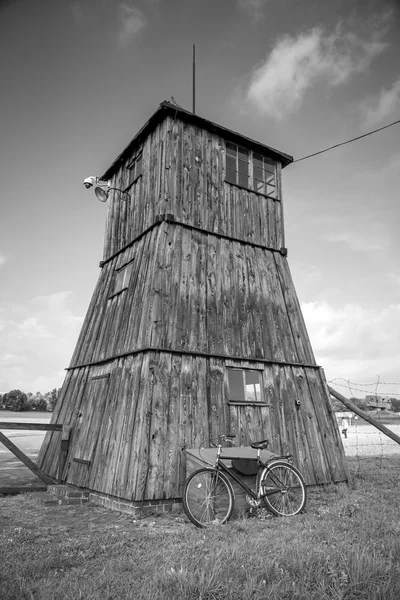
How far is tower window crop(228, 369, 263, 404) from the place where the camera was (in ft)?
32.7

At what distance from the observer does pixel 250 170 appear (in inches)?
514

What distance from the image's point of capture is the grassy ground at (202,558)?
4059 mm

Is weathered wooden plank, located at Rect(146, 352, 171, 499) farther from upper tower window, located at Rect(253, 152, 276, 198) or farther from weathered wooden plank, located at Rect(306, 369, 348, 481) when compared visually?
upper tower window, located at Rect(253, 152, 276, 198)

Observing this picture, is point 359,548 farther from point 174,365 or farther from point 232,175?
point 232,175

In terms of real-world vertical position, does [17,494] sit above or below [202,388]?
below

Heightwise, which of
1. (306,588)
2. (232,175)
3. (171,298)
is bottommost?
(306,588)

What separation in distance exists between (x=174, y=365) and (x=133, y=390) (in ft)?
3.39

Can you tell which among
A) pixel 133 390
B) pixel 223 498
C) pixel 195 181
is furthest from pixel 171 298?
pixel 223 498

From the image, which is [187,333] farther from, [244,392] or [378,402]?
[378,402]

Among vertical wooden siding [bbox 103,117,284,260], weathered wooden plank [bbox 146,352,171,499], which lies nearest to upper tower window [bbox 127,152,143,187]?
vertical wooden siding [bbox 103,117,284,260]

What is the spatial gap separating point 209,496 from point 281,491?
1455 mm

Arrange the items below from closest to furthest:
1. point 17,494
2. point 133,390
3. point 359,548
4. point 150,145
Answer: point 359,548 → point 133,390 → point 17,494 → point 150,145

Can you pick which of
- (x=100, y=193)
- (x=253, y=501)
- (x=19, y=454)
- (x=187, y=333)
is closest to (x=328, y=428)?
(x=253, y=501)

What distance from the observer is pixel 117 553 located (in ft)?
17.2
